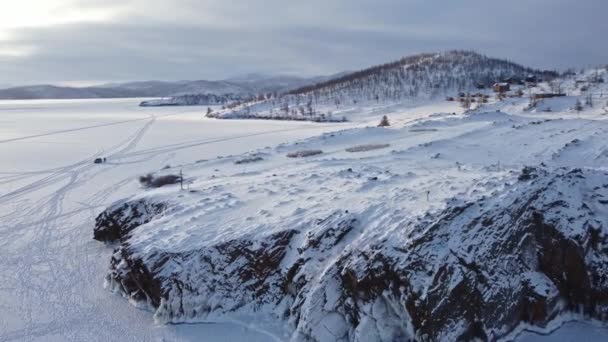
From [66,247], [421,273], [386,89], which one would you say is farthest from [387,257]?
[386,89]

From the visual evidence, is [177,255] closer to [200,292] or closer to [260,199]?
[200,292]

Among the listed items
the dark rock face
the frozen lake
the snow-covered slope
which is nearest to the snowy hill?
the frozen lake

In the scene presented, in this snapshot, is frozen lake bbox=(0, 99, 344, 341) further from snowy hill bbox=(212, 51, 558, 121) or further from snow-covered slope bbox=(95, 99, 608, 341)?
snowy hill bbox=(212, 51, 558, 121)

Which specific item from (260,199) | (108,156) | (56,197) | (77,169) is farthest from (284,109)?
(260,199)

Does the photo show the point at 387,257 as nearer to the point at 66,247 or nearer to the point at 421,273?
the point at 421,273

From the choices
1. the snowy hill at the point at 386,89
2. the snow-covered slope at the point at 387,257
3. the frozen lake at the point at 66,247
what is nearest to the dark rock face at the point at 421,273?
the snow-covered slope at the point at 387,257
